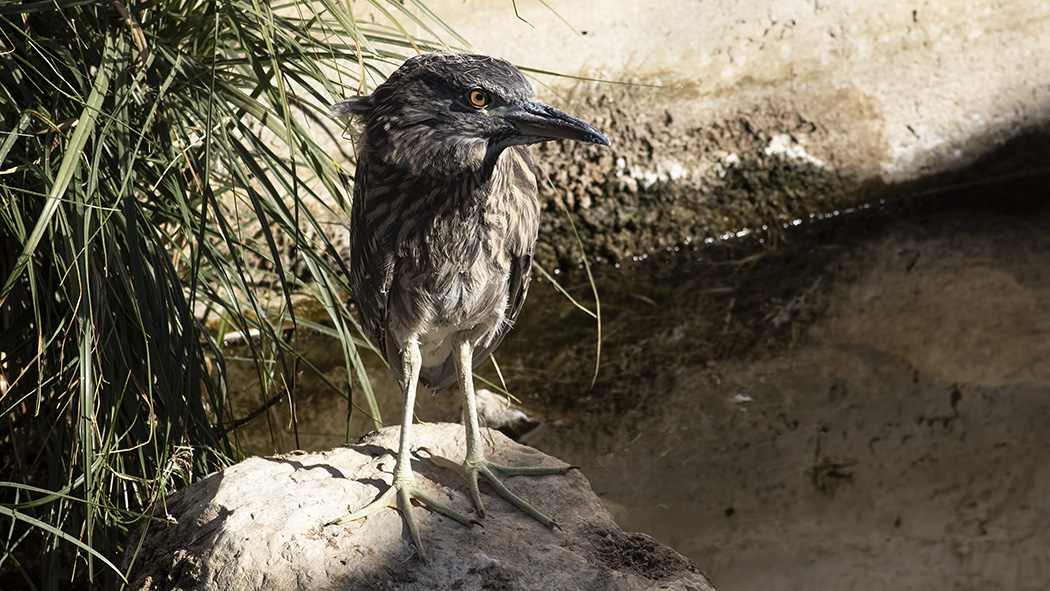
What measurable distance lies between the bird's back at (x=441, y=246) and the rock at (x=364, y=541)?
402 mm

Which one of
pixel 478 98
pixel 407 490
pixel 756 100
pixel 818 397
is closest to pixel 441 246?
pixel 478 98

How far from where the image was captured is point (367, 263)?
222 cm

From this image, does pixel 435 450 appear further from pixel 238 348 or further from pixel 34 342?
pixel 238 348

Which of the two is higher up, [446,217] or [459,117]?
[459,117]

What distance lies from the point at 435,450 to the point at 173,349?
72 centimetres

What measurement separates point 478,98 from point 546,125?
152 millimetres

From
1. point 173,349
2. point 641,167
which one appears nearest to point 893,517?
point 641,167

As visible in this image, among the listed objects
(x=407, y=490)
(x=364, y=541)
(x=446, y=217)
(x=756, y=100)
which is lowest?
(x=364, y=541)

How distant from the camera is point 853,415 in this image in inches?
154

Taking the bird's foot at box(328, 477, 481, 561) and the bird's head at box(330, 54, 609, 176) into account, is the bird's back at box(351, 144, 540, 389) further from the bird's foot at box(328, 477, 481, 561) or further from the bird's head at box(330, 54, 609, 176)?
the bird's foot at box(328, 477, 481, 561)

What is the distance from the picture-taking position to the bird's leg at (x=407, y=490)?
208 centimetres

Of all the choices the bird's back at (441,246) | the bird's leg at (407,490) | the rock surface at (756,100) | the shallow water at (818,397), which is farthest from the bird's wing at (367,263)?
the rock surface at (756,100)

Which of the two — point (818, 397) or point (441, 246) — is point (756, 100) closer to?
point (818, 397)

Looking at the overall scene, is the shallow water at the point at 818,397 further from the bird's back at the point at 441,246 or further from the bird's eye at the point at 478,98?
the bird's eye at the point at 478,98
